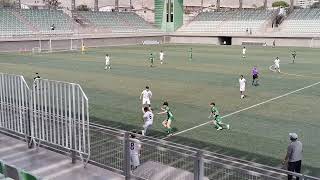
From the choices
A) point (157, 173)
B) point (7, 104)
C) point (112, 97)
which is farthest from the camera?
point (112, 97)

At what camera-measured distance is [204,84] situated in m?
27.8

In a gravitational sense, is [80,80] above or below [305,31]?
below

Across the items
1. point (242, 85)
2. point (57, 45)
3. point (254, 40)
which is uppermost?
point (254, 40)

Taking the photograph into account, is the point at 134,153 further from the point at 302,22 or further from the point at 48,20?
the point at 302,22

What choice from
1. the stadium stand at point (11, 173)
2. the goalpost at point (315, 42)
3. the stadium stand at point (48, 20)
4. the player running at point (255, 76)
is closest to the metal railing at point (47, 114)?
the stadium stand at point (11, 173)

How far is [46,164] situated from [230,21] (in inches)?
2929

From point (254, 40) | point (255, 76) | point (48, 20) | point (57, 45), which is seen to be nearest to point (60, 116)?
point (255, 76)

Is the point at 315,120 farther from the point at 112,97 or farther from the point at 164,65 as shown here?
the point at 164,65

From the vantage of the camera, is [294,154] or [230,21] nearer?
[294,154]

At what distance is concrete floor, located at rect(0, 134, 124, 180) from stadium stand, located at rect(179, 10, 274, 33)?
221ft

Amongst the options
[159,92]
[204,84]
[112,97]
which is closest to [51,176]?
[112,97]

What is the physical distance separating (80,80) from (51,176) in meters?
20.2

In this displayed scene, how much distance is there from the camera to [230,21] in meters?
81.5

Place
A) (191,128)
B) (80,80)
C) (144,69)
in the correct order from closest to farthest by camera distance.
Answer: (191,128) → (80,80) → (144,69)
